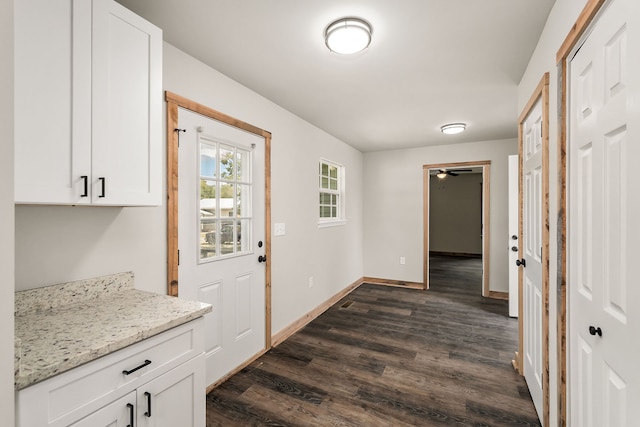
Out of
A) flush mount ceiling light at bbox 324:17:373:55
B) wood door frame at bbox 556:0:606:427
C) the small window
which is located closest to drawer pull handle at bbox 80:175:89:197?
flush mount ceiling light at bbox 324:17:373:55

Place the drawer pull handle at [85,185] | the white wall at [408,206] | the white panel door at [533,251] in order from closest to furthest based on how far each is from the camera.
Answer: the drawer pull handle at [85,185] → the white panel door at [533,251] → the white wall at [408,206]

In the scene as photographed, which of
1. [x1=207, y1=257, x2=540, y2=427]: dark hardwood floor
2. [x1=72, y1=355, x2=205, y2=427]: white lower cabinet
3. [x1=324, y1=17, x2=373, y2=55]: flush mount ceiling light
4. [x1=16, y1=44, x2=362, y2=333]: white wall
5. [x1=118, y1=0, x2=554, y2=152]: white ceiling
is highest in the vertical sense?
[x1=118, y1=0, x2=554, y2=152]: white ceiling

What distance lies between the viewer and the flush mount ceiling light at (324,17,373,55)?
170 centimetres

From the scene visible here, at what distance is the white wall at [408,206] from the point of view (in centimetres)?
456

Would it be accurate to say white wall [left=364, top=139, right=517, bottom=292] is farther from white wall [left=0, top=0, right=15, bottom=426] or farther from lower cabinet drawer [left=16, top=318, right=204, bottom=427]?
white wall [left=0, top=0, right=15, bottom=426]

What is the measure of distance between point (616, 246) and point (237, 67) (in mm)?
2334

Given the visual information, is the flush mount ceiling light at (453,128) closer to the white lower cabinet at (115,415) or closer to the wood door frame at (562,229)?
the wood door frame at (562,229)

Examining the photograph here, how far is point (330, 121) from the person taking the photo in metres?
3.62

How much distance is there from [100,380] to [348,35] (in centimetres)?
195

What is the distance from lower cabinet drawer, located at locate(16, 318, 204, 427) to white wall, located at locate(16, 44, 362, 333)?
65cm

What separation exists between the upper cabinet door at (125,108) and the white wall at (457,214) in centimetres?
839

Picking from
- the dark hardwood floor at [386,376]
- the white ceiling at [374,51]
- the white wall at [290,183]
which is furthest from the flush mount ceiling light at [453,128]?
the dark hardwood floor at [386,376]

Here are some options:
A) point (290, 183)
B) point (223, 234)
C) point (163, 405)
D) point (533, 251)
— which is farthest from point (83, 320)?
point (533, 251)

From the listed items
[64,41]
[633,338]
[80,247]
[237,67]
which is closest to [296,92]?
[237,67]
